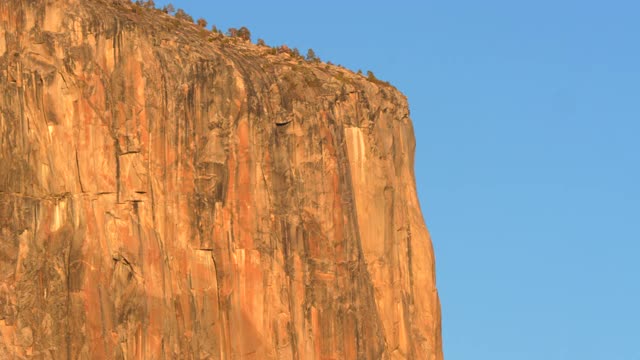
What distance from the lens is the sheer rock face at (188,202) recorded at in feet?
349

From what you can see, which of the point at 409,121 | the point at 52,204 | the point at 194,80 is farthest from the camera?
the point at 409,121

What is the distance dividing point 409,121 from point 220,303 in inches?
882

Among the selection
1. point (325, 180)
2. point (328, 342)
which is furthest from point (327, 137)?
point (328, 342)

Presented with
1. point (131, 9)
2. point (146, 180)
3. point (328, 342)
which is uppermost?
point (131, 9)

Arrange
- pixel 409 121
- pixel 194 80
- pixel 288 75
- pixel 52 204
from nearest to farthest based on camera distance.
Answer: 1. pixel 52 204
2. pixel 194 80
3. pixel 288 75
4. pixel 409 121

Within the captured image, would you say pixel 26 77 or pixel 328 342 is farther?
pixel 328 342

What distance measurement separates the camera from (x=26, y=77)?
10769cm

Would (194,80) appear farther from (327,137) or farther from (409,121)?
(409,121)

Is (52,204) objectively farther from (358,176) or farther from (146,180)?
(358,176)

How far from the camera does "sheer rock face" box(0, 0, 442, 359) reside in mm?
106375

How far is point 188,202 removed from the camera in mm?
112188

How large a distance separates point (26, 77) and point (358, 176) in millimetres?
22274

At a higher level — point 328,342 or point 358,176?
point 358,176

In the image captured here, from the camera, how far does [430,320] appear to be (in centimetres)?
12638
